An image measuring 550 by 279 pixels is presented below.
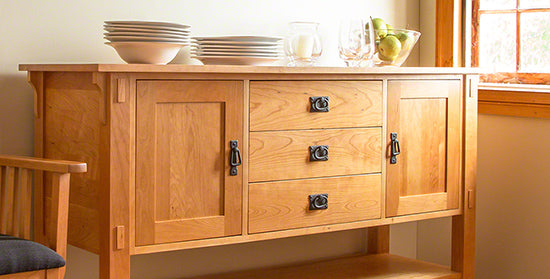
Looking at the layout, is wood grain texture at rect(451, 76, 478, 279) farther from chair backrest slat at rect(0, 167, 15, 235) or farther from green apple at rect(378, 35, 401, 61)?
chair backrest slat at rect(0, 167, 15, 235)

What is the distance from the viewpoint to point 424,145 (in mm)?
2416

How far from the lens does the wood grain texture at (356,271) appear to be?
8.41 ft

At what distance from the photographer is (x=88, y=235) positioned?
199cm

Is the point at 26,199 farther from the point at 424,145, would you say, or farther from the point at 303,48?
the point at 424,145

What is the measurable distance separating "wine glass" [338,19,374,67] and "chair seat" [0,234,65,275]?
44.7 inches

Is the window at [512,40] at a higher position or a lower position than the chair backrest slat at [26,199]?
higher

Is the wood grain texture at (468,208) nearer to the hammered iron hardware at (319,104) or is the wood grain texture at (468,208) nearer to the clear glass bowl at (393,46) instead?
the clear glass bowl at (393,46)

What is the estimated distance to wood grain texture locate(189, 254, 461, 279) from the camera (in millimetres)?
2562

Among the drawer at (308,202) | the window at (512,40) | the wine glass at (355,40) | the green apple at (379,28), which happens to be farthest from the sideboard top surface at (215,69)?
the window at (512,40)

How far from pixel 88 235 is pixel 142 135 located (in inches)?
12.9

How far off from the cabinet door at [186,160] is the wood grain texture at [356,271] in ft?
1.93

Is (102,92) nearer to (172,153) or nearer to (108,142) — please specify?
(108,142)

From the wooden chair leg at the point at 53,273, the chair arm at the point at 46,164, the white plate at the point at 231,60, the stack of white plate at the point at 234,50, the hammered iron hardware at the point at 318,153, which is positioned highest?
the stack of white plate at the point at 234,50

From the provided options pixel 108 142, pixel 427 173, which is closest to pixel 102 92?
pixel 108 142
